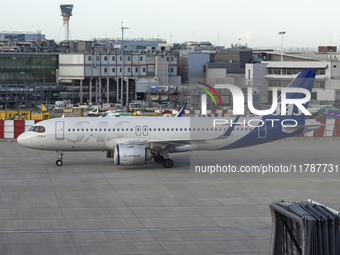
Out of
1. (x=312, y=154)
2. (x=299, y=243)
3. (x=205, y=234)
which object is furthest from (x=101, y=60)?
(x=299, y=243)

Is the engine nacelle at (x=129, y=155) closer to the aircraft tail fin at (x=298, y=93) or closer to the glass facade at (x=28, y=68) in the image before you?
the aircraft tail fin at (x=298, y=93)

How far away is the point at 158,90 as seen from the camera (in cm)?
11381

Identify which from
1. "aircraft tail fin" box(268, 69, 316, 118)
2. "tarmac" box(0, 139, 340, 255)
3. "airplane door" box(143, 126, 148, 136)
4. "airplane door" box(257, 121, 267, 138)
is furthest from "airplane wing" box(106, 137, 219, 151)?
"aircraft tail fin" box(268, 69, 316, 118)

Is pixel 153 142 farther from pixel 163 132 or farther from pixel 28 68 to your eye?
pixel 28 68

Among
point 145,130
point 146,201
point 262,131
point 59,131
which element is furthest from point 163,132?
point 146,201

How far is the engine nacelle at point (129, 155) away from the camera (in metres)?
41.6

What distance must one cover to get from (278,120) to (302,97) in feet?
8.58

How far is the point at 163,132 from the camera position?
145 feet

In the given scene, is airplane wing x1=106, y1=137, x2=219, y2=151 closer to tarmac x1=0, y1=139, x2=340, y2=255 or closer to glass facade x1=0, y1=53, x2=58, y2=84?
tarmac x1=0, y1=139, x2=340, y2=255

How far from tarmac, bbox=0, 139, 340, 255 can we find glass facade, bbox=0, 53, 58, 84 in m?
84.9

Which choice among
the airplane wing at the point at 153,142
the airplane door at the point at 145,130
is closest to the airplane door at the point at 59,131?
the airplane wing at the point at 153,142

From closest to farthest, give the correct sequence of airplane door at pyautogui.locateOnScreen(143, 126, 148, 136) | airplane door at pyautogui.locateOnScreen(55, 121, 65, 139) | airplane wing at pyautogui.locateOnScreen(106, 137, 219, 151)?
airplane wing at pyautogui.locateOnScreen(106, 137, 219, 151)
airplane door at pyautogui.locateOnScreen(55, 121, 65, 139)
airplane door at pyautogui.locateOnScreen(143, 126, 148, 136)

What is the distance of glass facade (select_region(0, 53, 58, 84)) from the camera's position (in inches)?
5266

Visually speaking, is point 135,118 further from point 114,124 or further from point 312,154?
point 312,154
